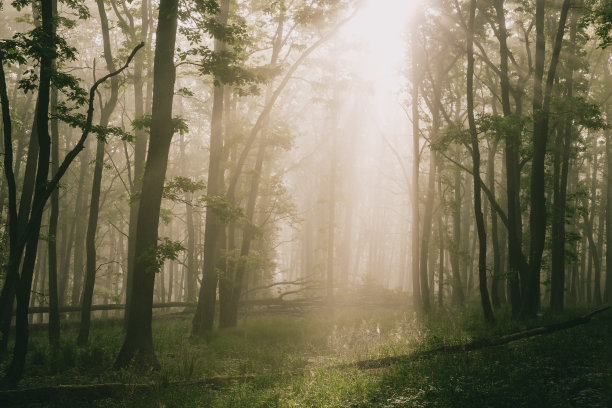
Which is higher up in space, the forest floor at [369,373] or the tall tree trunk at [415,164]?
the tall tree trunk at [415,164]

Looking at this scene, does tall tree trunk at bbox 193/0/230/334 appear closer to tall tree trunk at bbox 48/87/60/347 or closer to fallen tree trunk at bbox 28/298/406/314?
tall tree trunk at bbox 48/87/60/347

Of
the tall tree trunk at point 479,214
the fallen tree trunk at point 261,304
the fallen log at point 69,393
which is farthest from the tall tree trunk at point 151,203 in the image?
the fallen tree trunk at point 261,304

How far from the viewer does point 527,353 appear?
760 centimetres

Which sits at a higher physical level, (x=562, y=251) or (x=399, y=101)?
(x=399, y=101)

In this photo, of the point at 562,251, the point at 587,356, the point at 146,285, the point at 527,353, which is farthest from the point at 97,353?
the point at 562,251

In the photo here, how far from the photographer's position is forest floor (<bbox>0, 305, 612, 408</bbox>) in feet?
19.2

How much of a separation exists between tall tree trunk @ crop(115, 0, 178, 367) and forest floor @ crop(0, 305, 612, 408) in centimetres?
64

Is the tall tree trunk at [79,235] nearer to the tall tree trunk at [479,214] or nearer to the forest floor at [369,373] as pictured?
the forest floor at [369,373]

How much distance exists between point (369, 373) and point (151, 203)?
17.8 ft

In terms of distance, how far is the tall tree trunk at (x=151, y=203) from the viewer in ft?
27.1

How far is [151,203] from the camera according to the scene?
8516mm

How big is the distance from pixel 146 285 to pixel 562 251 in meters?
14.3

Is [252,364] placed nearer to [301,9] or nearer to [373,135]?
[301,9]

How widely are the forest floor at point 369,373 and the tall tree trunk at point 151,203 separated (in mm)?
640
